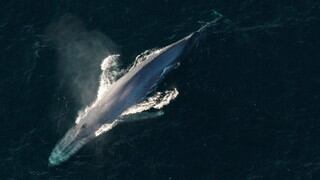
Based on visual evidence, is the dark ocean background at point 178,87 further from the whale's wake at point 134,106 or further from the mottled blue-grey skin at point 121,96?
the mottled blue-grey skin at point 121,96

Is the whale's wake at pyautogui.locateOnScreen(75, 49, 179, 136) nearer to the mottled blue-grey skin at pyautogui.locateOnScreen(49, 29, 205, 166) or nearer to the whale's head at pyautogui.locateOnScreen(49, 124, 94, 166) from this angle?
the mottled blue-grey skin at pyautogui.locateOnScreen(49, 29, 205, 166)

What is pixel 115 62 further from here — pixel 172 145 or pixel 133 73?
pixel 172 145

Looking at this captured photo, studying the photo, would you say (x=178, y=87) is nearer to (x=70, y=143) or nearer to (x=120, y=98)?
(x=120, y=98)

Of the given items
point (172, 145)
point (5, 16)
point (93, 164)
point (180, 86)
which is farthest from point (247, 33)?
point (5, 16)

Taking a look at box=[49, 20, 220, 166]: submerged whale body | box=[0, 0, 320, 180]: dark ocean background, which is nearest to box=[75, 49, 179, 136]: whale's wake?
box=[49, 20, 220, 166]: submerged whale body

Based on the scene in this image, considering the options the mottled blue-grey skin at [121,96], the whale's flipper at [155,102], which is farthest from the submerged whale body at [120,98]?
the whale's flipper at [155,102]

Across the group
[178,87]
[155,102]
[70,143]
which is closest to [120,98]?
[155,102]
